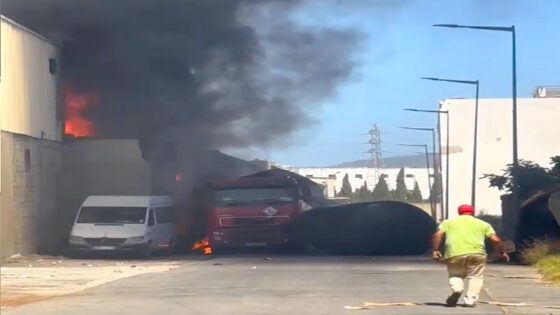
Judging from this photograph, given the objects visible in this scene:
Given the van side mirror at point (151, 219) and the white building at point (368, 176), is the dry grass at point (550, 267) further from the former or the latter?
the white building at point (368, 176)

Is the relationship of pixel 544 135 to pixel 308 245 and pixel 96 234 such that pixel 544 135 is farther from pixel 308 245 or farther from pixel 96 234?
pixel 96 234

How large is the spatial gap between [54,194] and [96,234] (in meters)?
6.53

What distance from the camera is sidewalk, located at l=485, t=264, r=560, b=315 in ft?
50.7

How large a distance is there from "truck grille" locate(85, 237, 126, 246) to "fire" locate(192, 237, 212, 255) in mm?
4617

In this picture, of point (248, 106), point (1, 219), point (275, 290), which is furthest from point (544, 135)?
point (275, 290)

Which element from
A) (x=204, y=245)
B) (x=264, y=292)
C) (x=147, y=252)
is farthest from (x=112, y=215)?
(x=264, y=292)

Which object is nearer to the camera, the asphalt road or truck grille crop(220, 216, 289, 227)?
the asphalt road

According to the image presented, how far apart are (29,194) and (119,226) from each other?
4.38 meters

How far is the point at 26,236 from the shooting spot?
114ft

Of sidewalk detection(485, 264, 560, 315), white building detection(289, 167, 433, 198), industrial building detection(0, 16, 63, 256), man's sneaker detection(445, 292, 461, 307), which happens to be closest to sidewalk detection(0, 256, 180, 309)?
industrial building detection(0, 16, 63, 256)

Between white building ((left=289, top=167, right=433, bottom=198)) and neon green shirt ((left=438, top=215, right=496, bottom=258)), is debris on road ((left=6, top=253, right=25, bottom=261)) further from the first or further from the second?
white building ((left=289, top=167, right=433, bottom=198))

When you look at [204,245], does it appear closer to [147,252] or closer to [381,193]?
[147,252]

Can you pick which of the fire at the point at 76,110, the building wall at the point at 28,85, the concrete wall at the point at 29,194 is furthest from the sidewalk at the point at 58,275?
the fire at the point at 76,110

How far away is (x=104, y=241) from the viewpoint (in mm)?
31984
